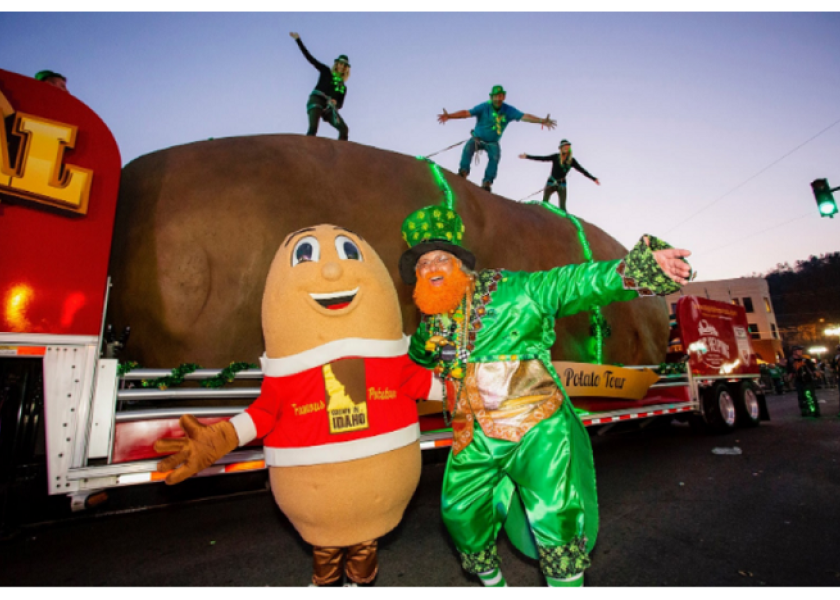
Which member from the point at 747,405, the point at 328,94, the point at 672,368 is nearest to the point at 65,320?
the point at 328,94

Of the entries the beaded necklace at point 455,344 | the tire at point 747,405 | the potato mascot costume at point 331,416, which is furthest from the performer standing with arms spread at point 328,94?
the tire at point 747,405

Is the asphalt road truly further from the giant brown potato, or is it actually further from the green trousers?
the giant brown potato

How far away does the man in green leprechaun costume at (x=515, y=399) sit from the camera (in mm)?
1774

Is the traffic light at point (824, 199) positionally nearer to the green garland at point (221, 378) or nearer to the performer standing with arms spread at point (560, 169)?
the performer standing with arms spread at point (560, 169)

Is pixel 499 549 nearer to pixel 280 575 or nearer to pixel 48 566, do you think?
pixel 280 575

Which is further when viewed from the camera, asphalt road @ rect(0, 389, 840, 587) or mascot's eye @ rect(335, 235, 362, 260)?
asphalt road @ rect(0, 389, 840, 587)

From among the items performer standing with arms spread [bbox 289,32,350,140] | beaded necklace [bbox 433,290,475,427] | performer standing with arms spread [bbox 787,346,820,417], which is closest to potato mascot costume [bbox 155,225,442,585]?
beaded necklace [bbox 433,290,475,427]

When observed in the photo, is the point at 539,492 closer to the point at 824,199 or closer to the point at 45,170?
the point at 45,170

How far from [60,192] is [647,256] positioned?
113 inches

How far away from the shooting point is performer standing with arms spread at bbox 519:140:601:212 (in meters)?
7.45

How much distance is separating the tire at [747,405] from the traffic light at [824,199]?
12.1 ft

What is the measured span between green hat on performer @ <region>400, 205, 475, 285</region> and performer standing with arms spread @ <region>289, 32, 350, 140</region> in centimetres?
309

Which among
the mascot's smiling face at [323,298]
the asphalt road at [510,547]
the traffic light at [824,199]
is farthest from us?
the traffic light at [824,199]

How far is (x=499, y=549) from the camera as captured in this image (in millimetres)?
2775
